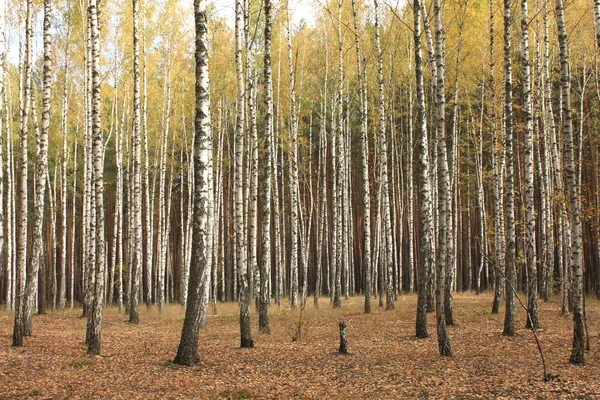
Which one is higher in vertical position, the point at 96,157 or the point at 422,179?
the point at 96,157

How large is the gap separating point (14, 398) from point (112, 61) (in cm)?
1496

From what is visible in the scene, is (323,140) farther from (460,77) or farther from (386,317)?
(386,317)

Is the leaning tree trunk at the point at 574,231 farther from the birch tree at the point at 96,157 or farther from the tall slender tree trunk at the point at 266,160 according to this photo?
the birch tree at the point at 96,157

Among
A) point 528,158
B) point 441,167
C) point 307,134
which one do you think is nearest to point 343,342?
point 441,167

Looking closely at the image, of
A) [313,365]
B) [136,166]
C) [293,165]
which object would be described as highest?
[293,165]

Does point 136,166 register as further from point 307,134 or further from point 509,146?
point 307,134

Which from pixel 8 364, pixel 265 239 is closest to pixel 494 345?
pixel 265 239

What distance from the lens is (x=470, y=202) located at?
89.7 ft

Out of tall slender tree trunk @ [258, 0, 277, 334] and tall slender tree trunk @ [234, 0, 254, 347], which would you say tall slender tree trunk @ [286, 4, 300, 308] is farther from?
tall slender tree trunk @ [258, 0, 277, 334]

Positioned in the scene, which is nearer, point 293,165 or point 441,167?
point 441,167

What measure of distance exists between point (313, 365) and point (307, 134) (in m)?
22.1

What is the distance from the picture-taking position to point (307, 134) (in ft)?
96.7

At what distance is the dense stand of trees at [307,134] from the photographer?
353 inches

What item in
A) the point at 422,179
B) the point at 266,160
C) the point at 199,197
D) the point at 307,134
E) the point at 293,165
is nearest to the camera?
the point at 199,197
